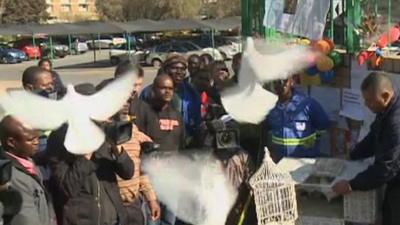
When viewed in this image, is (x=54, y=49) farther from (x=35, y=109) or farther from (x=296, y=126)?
(x=35, y=109)

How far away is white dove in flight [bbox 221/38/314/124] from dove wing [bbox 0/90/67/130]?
148 cm

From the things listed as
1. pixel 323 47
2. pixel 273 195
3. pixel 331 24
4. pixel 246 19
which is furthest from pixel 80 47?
pixel 273 195

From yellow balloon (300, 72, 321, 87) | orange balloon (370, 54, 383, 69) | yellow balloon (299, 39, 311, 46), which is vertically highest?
yellow balloon (299, 39, 311, 46)

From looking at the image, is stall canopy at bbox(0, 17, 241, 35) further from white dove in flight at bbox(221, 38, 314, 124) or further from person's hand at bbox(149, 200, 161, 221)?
person's hand at bbox(149, 200, 161, 221)

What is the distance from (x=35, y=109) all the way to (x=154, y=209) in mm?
1341

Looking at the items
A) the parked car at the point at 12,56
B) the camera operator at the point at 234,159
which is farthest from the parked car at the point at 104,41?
the camera operator at the point at 234,159

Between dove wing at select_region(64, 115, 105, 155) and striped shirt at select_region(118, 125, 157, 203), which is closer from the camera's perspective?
dove wing at select_region(64, 115, 105, 155)

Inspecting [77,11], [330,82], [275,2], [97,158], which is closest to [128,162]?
[97,158]

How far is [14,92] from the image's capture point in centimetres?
400

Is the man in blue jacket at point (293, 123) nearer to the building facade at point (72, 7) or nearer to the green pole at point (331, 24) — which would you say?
the green pole at point (331, 24)

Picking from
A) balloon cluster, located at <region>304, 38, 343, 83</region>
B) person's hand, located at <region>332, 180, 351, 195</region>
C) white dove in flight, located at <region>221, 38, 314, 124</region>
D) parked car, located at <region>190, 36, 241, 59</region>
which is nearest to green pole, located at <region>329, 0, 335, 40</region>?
balloon cluster, located at <region>304, 38, 343, 83</region>

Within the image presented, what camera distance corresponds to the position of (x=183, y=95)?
605 centimetres

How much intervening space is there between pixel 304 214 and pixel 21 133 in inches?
72.5

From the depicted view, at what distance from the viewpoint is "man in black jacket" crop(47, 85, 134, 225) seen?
3961 millimetres
